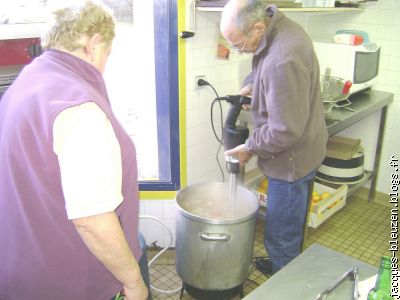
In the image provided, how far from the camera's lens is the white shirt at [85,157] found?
0.89 meters

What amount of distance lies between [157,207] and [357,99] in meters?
1.62

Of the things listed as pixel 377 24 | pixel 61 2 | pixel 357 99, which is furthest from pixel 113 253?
pixel 377 24

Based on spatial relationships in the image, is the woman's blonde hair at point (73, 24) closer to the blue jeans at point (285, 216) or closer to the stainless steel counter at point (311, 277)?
the stainless steel counter at point (311, 277)

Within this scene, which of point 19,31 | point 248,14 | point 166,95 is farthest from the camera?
point 166,95

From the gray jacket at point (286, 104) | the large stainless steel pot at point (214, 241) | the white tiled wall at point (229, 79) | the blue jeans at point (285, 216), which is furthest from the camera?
the white tiled wall at point (229, 79)

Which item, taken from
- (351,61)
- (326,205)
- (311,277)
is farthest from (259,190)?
(311,277)

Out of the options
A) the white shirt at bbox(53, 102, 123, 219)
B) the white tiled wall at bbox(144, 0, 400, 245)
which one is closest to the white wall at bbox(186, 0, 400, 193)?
the white tiled wall at bbox(144, 0, 400, 245)

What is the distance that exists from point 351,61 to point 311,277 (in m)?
1.98

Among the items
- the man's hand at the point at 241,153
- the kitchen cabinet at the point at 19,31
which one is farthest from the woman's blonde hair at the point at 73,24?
the man's hand at the point at 241,153

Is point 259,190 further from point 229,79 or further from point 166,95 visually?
point 166,95

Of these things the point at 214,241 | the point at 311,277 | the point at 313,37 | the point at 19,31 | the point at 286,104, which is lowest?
the point at 214,241

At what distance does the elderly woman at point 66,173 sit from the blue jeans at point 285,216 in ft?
3.03

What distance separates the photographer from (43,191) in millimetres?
976

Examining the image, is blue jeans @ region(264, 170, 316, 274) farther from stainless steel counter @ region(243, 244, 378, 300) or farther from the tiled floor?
stainless steel counter @ region(243, 244, 378, 300)
